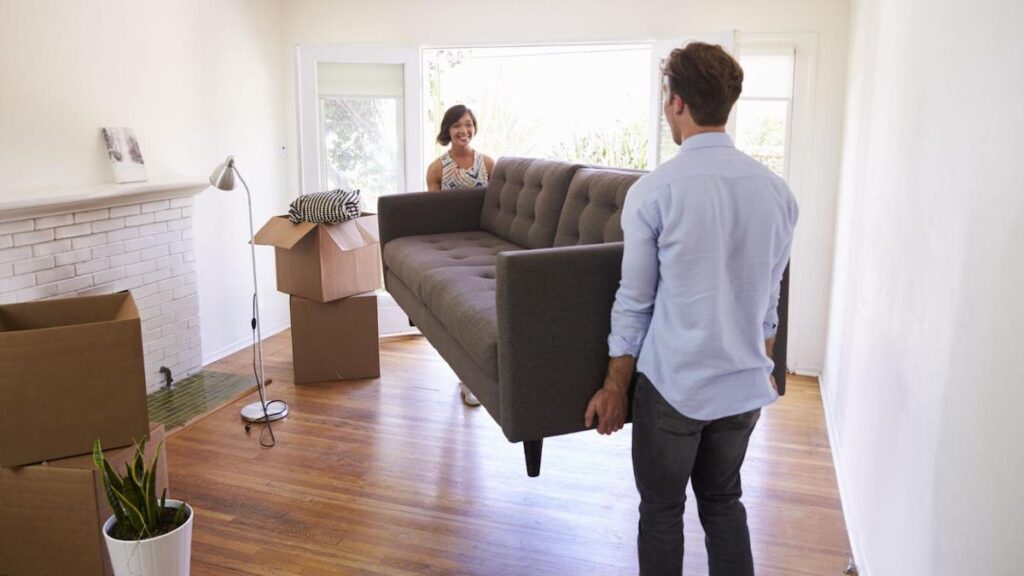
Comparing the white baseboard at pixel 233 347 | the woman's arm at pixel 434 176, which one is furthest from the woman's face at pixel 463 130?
the white baseboard at pixel 233 347

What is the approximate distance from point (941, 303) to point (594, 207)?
54.8 inches

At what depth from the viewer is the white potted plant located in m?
2.10

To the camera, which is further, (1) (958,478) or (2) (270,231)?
(2) (270,231)

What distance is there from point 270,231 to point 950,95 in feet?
9.94

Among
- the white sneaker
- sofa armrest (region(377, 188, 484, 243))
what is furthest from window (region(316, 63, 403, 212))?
the white sneaker

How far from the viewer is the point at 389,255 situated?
13.0 feet

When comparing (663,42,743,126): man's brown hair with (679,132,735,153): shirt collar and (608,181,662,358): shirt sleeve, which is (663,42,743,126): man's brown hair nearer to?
(679,132,735,153): shirt collar

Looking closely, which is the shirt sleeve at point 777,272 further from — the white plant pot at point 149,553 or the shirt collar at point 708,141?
the white plant pot at point 149,553

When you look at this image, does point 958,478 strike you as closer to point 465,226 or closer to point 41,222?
point 465,226

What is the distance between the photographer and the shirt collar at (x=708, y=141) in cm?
167

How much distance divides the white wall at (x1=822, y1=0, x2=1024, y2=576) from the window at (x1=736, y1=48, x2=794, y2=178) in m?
1.33

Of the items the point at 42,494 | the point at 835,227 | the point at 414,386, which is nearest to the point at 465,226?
the point at 414,386

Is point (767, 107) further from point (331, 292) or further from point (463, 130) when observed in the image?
point (331, 292)

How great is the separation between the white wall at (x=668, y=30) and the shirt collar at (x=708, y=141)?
2825 millimetres
